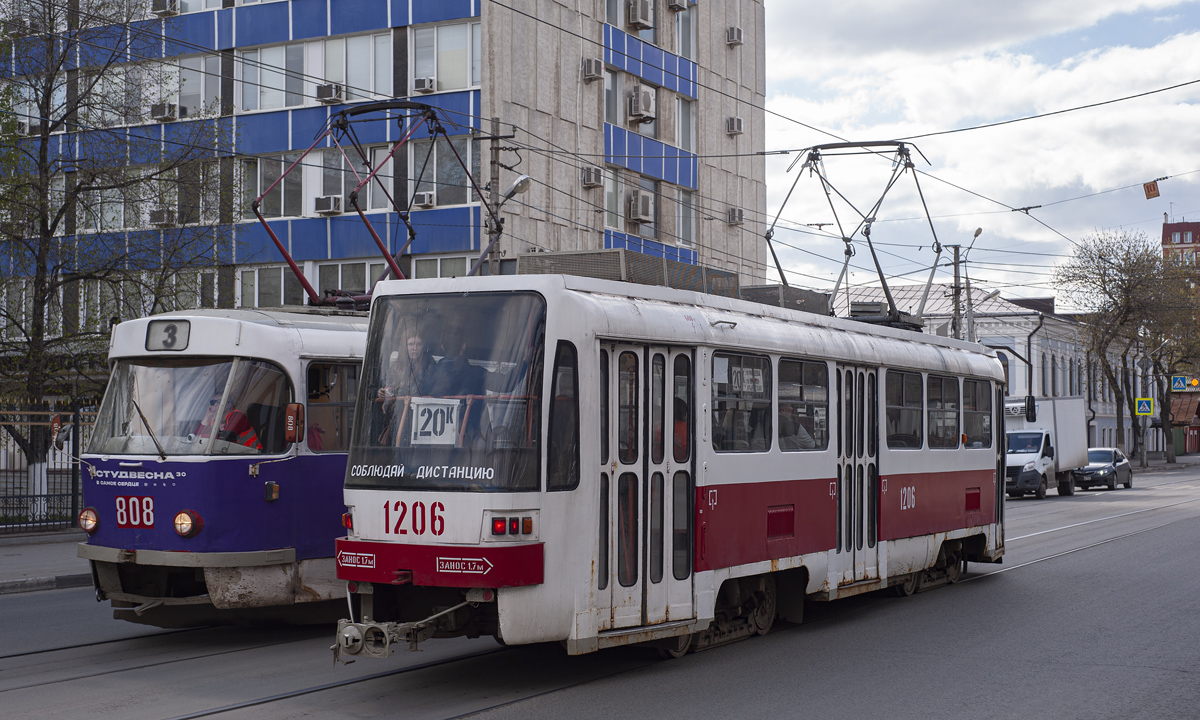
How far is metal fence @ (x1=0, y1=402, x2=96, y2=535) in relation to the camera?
63.2 ft

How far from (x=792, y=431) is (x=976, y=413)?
5.26m

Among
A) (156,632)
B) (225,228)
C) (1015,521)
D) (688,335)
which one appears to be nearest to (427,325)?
(688,335)

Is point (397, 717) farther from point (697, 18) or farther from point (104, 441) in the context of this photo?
point (697, 18)

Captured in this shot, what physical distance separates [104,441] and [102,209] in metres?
14.8

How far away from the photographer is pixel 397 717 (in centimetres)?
746

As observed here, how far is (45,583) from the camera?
14703mm

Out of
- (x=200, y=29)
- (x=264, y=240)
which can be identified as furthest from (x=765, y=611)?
(x=200, y=29)

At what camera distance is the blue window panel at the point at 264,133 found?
33.3m

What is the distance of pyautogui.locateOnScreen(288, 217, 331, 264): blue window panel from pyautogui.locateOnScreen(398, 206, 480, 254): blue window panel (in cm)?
252

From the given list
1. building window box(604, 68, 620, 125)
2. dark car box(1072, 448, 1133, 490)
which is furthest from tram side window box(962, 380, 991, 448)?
dark car box(1072, 448, 1133, 490)

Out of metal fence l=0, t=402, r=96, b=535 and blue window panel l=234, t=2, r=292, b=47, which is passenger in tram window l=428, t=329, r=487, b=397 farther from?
blue window panel l=234, t=2, r=292, b=47

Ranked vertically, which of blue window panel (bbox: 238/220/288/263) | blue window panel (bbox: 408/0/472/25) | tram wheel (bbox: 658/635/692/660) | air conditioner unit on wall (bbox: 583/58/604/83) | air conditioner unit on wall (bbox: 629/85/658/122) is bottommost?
tram wheel (bbox: 658/635/692/660)

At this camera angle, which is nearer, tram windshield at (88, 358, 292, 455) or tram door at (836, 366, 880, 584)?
tram windshield at (88, 358, 292, 455)

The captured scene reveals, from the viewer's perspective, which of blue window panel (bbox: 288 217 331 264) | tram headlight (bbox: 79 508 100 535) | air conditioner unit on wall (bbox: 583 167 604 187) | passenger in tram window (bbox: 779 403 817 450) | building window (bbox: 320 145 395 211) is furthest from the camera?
air conditioner unit on wall (bbox: 583 167 604 187)
